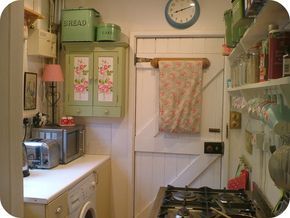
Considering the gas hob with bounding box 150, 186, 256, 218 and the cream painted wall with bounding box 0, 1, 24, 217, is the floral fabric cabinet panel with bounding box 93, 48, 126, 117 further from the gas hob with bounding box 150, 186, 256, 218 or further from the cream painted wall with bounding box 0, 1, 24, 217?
the cream painted wall with bounding box 0, 1, 24, 217

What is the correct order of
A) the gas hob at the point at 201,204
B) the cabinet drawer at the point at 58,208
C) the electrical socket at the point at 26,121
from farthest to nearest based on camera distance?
the electrical socket at the point at 26,121 → the cabinet drawer at the point at 58,208 → the gas hob at the point at 201,204

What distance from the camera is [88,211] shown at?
255 cm

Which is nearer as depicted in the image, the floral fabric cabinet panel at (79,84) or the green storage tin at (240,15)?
the green storage tin at (240,15)

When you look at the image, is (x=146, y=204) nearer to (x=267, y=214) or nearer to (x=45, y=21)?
(x=267, y=214)

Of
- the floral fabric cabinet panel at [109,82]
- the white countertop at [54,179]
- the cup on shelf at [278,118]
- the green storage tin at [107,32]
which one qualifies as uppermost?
the green storage tin at [107,32]

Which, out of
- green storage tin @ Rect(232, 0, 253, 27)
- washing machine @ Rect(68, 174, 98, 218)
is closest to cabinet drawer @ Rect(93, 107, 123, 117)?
washing machine @ Rect(68, 174, 98, 218)

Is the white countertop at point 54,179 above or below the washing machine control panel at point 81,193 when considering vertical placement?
above

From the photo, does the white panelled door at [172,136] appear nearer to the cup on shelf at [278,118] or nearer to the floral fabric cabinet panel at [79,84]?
the floral fabric cabinet panel at [79,84]

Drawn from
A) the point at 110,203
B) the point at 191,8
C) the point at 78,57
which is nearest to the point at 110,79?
the point at 78,57

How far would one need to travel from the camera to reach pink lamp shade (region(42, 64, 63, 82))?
2.89m

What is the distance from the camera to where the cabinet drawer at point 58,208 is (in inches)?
74.3

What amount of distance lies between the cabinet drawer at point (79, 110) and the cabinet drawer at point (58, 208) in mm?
1101

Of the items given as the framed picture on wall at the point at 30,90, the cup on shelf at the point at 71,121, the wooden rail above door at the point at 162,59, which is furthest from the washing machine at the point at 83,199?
the wooden rail above door at the point at 162,59

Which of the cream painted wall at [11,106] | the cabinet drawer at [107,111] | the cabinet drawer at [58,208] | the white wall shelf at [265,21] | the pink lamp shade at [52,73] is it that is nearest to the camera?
the cream painted wall at [11,106]
